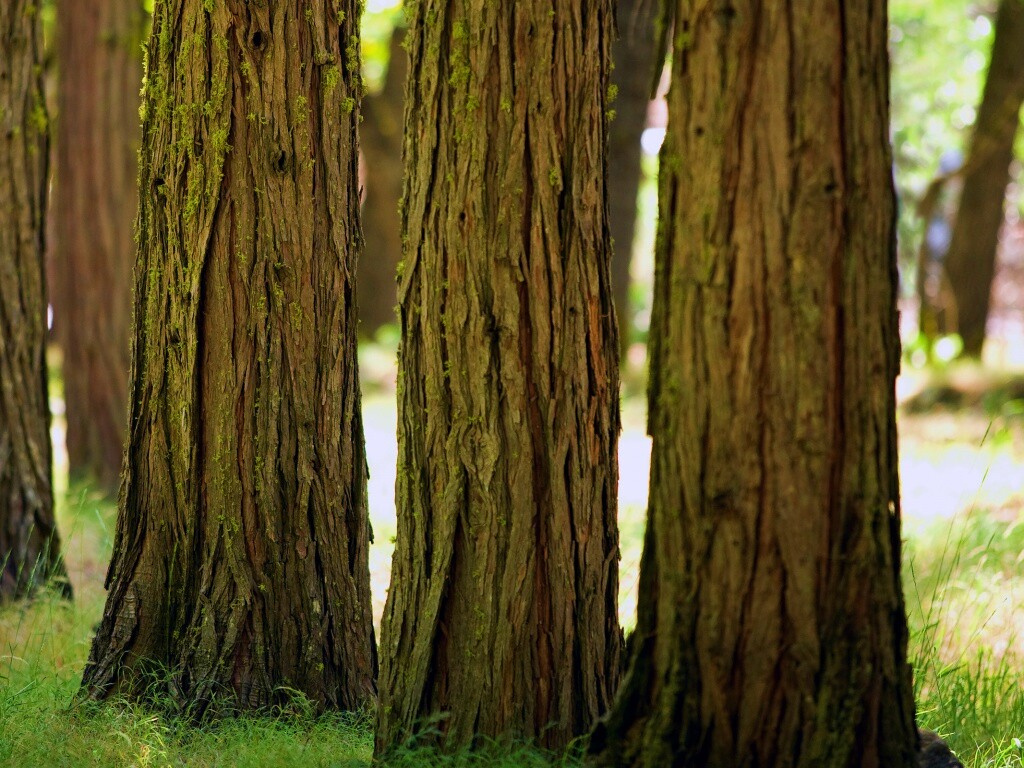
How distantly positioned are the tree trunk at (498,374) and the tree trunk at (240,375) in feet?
2.53

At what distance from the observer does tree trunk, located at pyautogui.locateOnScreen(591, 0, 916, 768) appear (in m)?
2.57

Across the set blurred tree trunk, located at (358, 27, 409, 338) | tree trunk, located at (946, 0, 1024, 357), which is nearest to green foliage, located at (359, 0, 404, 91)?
blurred tree trunk, located at (358, 27, 409, 338)

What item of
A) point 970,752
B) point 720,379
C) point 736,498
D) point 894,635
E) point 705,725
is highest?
point 720,379

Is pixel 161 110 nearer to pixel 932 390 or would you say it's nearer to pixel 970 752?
pixel 970 752

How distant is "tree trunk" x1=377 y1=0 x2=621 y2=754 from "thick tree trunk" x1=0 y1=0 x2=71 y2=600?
300 cm

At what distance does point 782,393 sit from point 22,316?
170 inches

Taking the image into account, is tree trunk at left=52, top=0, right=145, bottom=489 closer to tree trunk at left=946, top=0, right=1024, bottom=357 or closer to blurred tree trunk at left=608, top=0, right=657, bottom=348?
blurred tree trunk at left=608, top=0, right=657, bottom=348

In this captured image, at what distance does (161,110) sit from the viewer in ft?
13.1

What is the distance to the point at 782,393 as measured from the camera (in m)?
2.59

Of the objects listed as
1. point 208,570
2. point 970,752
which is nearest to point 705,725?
point 970,752

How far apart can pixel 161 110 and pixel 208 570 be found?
166 cm

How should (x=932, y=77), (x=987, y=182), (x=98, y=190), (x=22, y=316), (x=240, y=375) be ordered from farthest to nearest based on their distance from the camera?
1. (x=932, y=77)
2. (x=987, y=182)
3. (x=98, y=190)
4. (x=22, y=316)
5. (x=240, y=375)

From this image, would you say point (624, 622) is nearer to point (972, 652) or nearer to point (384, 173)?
point (972, 652)

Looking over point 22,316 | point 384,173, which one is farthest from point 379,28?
point 22,316
